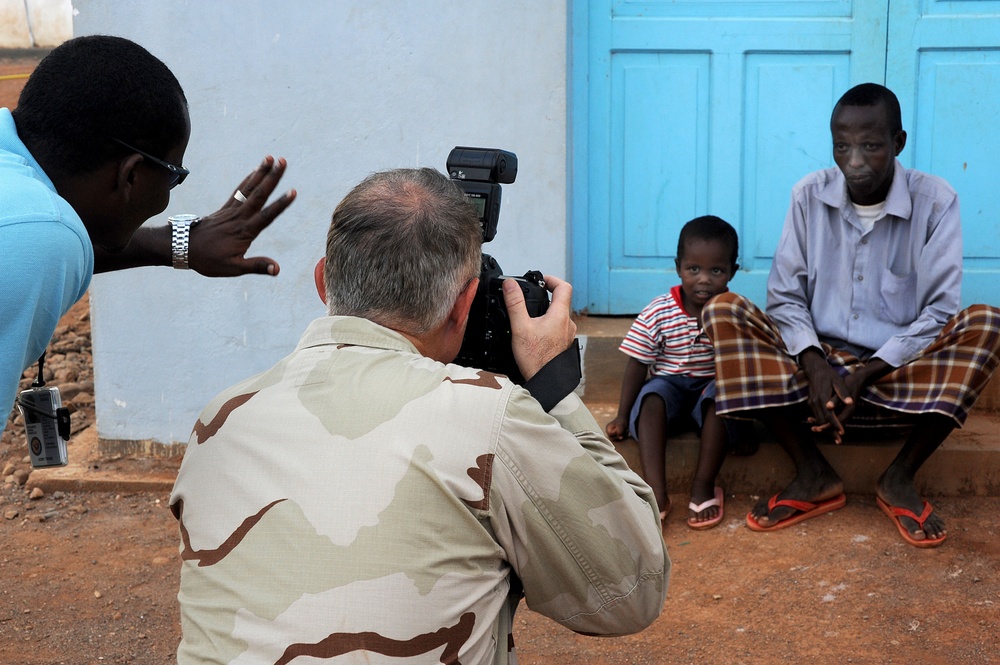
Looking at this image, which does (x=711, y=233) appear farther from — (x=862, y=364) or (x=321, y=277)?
(x=321, y=277)

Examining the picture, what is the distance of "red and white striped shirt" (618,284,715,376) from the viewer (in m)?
3.91

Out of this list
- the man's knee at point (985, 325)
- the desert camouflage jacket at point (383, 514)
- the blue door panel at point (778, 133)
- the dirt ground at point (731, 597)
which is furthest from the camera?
the blue door panel at point (778, 133)

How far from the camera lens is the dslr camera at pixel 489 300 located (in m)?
1.84

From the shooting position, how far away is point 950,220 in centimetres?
364

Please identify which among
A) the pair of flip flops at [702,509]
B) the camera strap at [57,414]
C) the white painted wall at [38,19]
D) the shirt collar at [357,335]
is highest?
the white painted wall at [38,19]

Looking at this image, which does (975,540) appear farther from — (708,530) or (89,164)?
(89,164)

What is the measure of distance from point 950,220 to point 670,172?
1.26 metres

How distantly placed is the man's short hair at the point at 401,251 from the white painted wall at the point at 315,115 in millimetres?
2541

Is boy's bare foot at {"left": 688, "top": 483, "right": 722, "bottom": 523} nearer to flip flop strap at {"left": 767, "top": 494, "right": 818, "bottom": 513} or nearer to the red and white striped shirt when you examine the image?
flip flop strap at {"left": 767, "top": 494, "right": 818, "bottom": 513}

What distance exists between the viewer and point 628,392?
155 inches

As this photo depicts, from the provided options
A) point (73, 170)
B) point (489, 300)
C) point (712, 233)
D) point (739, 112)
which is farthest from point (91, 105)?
point (739, 112)

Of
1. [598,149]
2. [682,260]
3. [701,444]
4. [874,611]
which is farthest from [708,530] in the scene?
[598,149]

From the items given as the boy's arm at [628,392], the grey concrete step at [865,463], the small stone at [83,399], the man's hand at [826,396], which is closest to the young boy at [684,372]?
the boy's arm at [628,392]

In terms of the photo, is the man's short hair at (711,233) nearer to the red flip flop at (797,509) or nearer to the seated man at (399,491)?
the red flip flop at (797,509)
